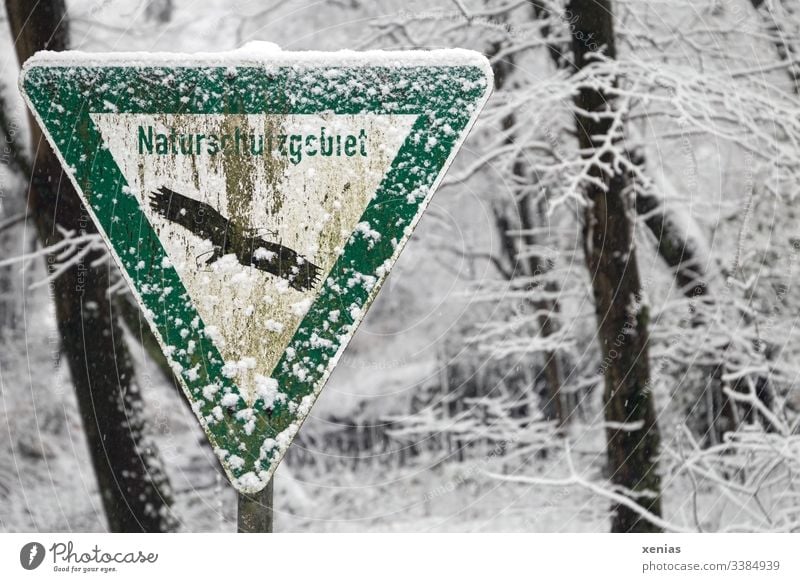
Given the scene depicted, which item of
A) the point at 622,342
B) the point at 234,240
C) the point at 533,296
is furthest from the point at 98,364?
the point at 622,342

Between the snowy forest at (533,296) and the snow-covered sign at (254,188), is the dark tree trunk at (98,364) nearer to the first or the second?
the snowy forest at (533,296)

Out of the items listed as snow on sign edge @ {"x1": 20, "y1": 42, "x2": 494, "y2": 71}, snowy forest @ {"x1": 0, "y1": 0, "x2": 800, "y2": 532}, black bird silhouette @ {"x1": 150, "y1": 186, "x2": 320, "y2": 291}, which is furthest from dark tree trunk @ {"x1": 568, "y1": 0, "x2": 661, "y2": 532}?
black bird silhouette @ {"x1": 150, "y1": 186, "x2": 320, "y2": 291}

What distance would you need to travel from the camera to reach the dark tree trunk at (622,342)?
319 cm

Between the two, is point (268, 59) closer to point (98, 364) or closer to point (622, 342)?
point (98, 364)

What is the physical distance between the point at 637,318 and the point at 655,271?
0.42 meters

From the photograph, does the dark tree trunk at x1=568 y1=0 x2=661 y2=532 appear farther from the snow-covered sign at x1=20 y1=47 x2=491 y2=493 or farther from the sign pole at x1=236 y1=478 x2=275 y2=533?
the sign pole at x1=236 y1=478 x2=275 y2=533

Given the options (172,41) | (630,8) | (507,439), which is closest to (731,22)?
(630,8)

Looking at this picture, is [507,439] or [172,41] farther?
[507,439]

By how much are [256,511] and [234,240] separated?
1.42 ft

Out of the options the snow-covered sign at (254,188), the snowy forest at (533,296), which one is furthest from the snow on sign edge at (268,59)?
the snowy forest at (533,296)

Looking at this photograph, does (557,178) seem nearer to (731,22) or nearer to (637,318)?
(637,318)

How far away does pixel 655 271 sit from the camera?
3.54 metres

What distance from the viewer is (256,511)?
96 centimetres

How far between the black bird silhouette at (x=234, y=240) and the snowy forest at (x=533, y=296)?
2.34 meters
